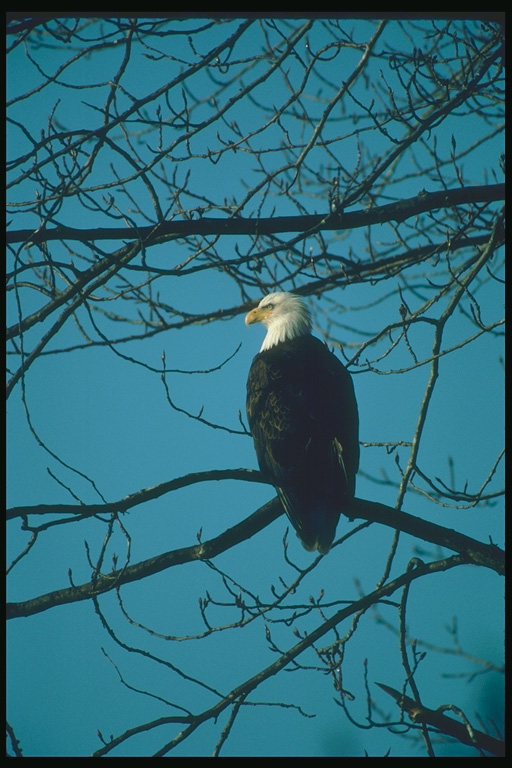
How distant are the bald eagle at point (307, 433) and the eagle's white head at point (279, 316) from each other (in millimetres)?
304

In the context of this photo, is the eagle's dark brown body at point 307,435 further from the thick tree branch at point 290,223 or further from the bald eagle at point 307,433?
the thick tree branch at point 290,223

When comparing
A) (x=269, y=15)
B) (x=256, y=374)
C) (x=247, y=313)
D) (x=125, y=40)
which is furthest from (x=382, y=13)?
(x=247, y=313)

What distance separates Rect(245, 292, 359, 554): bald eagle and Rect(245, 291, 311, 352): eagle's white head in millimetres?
304

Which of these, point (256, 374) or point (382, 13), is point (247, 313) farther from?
point (382, 13)

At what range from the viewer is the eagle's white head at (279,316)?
3695 millimetres

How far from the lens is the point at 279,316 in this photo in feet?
12.3

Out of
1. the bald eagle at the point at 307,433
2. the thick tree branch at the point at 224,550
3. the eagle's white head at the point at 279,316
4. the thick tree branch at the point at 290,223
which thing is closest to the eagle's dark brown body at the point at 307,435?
the bald eagle at the point at 307,433

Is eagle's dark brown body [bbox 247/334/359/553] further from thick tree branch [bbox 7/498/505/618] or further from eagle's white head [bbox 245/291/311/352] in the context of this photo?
eagle's white head [bbox 245/291/311/352]

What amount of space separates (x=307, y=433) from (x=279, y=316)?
3.09 ft

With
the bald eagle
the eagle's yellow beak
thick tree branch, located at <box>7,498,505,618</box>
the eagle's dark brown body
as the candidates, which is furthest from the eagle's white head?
thick tree branch, located at <box>7,498,505,618</box>

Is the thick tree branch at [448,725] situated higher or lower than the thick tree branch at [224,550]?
lower

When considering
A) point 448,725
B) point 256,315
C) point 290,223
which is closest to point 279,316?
point 256,315

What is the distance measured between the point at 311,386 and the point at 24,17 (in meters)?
1.60

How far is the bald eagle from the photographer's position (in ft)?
9.42
